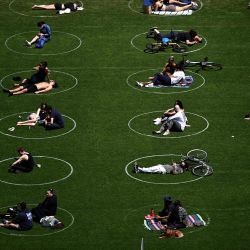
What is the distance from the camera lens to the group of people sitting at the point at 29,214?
4886 cm

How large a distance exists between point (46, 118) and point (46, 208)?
9.11 metres

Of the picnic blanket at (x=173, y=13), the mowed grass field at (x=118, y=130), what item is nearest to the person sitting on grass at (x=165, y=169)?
the mowed grass field at (x=118, y=130)

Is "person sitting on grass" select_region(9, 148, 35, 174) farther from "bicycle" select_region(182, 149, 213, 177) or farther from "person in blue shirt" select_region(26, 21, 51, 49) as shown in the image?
"person in blue shirt" select_region(26, 21, 51, 49)

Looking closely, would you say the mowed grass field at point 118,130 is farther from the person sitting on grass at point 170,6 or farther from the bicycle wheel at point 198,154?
the person sitting on grass at point 170,6

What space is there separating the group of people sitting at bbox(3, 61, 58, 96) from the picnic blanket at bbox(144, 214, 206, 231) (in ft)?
48.3

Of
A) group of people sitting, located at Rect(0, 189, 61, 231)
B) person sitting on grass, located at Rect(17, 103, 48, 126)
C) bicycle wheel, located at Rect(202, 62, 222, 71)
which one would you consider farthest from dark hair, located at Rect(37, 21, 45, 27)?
group of people sitting, located at Rect(0, 189, 61, 231)

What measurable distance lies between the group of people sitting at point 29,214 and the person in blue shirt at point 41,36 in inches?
768

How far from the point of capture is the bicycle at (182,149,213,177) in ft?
175

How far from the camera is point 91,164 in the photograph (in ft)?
179

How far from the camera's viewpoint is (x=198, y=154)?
54625 mm

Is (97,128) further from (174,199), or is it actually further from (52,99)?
(174,199)

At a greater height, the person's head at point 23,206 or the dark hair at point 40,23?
the dark hair at point 40,23

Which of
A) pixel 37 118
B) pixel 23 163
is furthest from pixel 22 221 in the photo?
pixel 37 118

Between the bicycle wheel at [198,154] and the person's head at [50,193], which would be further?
the bicycle wheel at [198,154]
